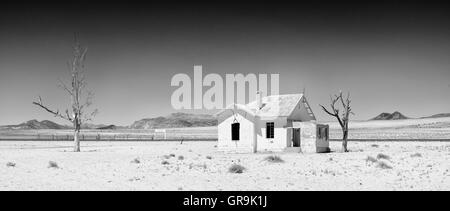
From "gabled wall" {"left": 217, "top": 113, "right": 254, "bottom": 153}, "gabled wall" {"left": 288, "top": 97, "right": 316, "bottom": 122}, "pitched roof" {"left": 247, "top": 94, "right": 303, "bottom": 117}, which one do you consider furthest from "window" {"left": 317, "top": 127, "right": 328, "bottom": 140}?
"gabled wall" {"left": 217, "top": 113, "right": 254, "bottom": 153}

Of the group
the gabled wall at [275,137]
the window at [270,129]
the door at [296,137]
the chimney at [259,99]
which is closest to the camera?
the gabled wall at [275,137]

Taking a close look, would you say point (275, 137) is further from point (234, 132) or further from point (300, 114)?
point (234, 132)

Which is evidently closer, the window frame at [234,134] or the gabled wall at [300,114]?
the gabled wall at [300,114]

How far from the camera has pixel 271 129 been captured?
33.5m

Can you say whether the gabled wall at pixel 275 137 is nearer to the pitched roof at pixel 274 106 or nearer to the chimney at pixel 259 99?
the pitched roof at pixel 274 106

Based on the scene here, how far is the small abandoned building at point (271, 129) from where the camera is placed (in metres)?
32.5

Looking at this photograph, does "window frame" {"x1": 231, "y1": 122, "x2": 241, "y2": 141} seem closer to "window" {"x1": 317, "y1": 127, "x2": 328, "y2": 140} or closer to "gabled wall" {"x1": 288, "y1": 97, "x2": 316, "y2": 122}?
"gabled wall" {"x1": 288, "y1": 97, "x2": 316, "y2": 122}

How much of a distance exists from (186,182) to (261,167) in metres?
6.10

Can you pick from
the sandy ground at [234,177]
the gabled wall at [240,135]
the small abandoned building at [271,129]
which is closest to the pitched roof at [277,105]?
the small abandoned building at [271,129]

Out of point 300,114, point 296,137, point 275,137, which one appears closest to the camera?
point 275,137

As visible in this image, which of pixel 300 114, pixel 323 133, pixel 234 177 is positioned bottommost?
pixel 234 177

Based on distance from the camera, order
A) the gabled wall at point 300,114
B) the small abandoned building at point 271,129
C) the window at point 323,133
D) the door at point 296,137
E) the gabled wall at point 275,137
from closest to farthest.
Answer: the small abandoned building at point 271,129 < the gabled wall at point 275,137 < the window at point 323,133 < the door at point 296,137 < the gabled wall at point 300,114

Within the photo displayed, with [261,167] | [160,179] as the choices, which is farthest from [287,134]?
[160,179]

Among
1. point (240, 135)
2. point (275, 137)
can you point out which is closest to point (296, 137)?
point (275, 137)
